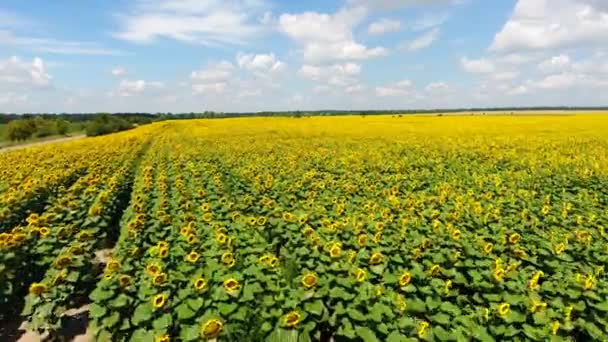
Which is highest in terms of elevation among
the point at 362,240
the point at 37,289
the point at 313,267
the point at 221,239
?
the point at 221,239

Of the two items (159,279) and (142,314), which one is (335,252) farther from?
(142,314)

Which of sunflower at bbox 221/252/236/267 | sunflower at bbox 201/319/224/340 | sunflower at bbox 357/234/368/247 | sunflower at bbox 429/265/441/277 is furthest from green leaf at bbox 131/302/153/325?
sunflower at bbox 429/265/441/277

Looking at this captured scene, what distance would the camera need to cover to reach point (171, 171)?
1345 centimetres

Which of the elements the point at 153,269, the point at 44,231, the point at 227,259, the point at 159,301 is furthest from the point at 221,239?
the point at 44,231

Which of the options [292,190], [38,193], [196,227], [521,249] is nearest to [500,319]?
[521,249]

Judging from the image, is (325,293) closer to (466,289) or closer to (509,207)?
(466,289)

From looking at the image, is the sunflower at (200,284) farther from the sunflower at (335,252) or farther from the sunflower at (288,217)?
the sunflower at (288,217)

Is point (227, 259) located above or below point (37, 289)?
above

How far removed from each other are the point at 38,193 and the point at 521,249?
9.81 meters

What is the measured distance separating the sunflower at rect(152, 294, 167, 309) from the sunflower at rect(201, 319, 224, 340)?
2.07 ft

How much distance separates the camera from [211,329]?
3.79 m

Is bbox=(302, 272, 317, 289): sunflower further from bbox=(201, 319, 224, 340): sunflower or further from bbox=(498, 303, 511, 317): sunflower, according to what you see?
bbox=(498, 303, 511, 317): sunflower

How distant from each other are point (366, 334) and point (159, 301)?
1937 mm

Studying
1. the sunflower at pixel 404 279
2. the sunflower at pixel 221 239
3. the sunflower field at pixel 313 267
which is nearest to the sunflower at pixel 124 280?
the sunflower field at pixel 313 267
